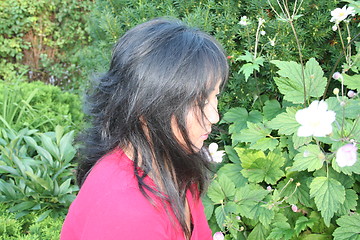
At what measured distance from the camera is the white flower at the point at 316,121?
37.9 inches

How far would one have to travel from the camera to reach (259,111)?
222cm

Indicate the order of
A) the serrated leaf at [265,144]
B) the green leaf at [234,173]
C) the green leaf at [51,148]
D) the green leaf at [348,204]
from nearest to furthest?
the green leaf at [348,204] < the serrated leaf at [265,144] < the green leaf at [234,173] < the green leaf at [51,148]

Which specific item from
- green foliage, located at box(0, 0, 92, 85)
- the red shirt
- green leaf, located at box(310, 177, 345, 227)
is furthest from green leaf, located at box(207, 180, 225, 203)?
green foliage, located at box(0, 0, 92, 85)

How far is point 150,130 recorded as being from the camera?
1.24 meters

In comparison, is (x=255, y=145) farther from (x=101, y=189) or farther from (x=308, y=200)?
(x=101, y=189)

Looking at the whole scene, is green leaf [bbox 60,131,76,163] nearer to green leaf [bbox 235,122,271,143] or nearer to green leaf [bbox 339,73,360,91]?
green leaf [bbox 235,122,271,143]

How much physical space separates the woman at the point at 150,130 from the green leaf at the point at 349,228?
653 millimetres

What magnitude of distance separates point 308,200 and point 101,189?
3.51 ft

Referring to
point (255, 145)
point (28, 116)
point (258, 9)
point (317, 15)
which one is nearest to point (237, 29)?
point (258, 9)

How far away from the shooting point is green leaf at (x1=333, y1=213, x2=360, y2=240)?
1578 millimetres

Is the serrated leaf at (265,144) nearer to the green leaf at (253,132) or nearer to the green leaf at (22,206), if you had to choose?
the green leaf at (253,132)

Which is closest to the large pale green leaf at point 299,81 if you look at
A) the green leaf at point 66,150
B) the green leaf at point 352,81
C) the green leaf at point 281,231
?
the green leaf at point 352,81

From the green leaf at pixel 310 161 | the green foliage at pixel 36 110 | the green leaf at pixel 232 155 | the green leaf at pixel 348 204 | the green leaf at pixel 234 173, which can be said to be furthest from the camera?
the green foliage at pixel 36 110

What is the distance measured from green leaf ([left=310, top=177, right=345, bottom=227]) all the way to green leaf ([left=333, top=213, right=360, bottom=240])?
84 millimetres
